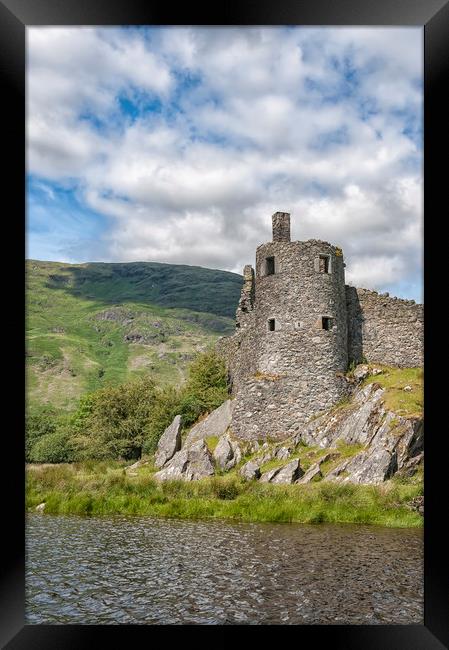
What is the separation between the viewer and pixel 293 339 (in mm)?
22703

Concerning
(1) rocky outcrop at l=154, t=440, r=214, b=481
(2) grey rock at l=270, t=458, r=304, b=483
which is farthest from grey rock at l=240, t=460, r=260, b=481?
(1) rocky outcrop at l=154, t=440, r=214, b=481

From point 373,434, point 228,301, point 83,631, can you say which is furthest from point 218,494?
point 228,301

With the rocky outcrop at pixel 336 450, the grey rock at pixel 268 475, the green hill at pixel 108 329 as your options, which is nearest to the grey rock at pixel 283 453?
the rocky outcrop at pixel 336 450

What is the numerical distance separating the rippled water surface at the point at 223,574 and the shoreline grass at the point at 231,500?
2.78 feet

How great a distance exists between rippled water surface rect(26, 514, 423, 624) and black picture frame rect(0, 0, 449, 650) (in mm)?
3112

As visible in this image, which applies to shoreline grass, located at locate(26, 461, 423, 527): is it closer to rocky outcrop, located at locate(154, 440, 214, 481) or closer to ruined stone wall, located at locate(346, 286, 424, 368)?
rocky outcrop, located at locate(154, 440, 214, 481)

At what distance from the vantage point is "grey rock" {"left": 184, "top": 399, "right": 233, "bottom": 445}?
24.3 meters

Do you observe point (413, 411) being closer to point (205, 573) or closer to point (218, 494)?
point (218, 494)

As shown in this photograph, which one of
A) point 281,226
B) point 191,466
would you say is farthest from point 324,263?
point 191,466

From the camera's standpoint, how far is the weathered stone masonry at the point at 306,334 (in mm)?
22219

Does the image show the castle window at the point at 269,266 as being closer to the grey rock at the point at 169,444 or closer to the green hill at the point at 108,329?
the grey rock at the point at 169,444
